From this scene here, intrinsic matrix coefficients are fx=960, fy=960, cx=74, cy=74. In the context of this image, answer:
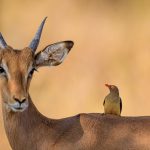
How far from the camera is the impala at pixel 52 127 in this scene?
42.3 ft

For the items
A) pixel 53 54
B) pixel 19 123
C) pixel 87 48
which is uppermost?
pixel 53 54

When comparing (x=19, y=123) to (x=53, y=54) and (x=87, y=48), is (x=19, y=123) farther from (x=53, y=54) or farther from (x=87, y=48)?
(x=87, y=48)

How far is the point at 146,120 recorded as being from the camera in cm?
1327

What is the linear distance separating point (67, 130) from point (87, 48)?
47.3 feet

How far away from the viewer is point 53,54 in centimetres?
1373

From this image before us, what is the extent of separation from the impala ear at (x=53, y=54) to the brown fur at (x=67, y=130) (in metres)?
0.28

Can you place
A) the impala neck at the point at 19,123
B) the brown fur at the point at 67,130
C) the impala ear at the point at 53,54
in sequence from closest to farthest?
the brown fur at the point at 67,130
the impala neck at the point at 19,123
the impala ear at the point at 53,54

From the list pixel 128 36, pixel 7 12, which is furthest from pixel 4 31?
pixel 128 36

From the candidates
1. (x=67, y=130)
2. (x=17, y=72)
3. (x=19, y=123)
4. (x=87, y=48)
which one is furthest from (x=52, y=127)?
(x=87, y=48)

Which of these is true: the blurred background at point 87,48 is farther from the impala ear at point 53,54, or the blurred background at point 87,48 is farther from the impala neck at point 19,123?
the impala neck at point 19,123

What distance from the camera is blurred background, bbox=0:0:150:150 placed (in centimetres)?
2362

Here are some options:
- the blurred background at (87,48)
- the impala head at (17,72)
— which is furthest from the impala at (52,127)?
the blurred background at (87,48)

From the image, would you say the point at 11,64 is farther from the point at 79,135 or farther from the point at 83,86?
the point at 83,86

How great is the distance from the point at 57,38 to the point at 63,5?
2.98 meters
